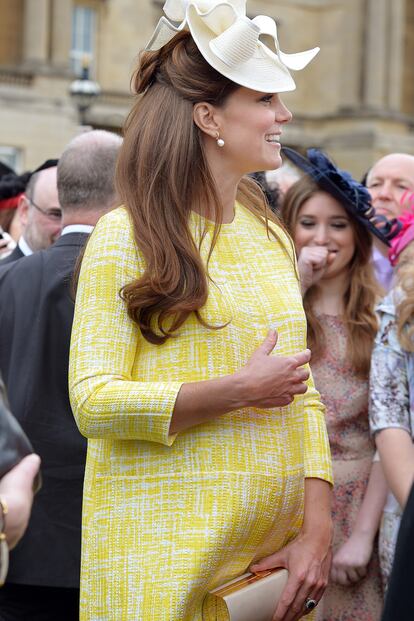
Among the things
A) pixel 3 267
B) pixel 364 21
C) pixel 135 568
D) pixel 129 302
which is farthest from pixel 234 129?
pixel 364 21

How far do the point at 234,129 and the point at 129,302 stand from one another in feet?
1.94

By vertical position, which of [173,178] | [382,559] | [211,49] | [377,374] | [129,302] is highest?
[211,49]

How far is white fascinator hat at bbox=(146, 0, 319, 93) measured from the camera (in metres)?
3.29

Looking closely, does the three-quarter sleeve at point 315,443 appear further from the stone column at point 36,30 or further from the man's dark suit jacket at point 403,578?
the stone column at point 36,30

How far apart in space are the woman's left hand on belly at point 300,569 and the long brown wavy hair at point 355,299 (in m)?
1.43

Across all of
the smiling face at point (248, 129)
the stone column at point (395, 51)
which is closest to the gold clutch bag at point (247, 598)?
the smiling face at point (248, 129)

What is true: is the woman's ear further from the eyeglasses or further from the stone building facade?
the stone building facade

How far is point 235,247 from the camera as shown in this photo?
344 cm

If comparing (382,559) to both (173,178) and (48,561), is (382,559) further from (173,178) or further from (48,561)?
(173,178)

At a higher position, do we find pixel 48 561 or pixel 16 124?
pixel 48 561

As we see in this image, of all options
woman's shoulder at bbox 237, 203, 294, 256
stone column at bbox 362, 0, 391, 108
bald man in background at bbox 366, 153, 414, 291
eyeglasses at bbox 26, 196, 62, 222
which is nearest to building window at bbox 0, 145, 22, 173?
stone column at bbox 362, 0, 391, 108

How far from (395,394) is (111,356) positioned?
59.5 inches

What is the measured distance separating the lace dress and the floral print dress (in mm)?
235

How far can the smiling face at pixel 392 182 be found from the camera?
599 cm
